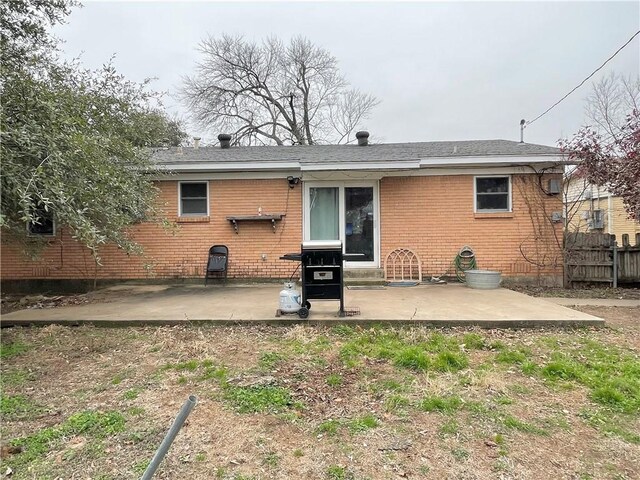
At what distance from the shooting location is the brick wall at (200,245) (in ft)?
27.8

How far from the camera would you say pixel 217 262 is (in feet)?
27.4

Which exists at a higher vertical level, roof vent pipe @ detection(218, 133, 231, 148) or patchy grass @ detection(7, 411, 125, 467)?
roof vent pipe @ detection(218, 133, 231, 148)

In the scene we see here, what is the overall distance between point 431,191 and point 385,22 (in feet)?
29.4

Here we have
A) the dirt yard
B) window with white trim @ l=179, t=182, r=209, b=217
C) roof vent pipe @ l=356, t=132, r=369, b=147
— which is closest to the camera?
the dirt yard

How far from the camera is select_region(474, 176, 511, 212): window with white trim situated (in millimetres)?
8336

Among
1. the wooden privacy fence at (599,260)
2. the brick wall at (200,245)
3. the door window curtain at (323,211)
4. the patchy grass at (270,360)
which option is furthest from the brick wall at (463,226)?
the patchy grass at (270,360)

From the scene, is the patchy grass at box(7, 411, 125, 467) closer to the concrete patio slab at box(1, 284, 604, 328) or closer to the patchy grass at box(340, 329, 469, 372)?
the patchy grass at box(340, 329, 469, 372)

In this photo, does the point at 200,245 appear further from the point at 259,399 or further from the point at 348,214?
the point at 259,399

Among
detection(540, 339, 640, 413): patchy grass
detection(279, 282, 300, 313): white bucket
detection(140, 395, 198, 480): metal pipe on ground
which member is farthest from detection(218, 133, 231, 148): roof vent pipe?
detection(140, 395, 198, 480): metal pipe on ground

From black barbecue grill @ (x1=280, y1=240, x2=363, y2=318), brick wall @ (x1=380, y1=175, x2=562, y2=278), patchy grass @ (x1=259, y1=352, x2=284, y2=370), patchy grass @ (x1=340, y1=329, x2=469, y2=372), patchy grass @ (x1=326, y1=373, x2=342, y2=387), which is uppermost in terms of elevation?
brick wall @ (x1=380, y1=175, x2=562, y2=278)

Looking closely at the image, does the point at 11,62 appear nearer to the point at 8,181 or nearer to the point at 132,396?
the point at 8,181

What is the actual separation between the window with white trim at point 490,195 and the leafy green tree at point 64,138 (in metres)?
7.01

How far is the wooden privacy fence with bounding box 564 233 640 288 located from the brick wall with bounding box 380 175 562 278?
316mm

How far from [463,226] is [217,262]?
226 inches
